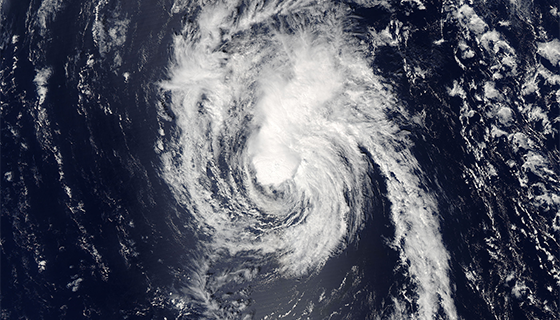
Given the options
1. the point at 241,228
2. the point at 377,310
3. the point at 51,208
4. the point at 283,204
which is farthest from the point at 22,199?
the point at 377,310

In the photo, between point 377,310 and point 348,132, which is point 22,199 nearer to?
point 348,132

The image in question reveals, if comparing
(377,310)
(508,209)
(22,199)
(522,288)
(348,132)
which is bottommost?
(522,288)

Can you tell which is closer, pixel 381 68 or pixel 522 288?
pixel 522 288

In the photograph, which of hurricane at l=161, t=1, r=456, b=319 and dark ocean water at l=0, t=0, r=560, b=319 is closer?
dark ocean water at l=0, t=0, r=560, b=319

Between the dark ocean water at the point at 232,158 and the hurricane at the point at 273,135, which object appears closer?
the dark ocean water at the point at 232,158
